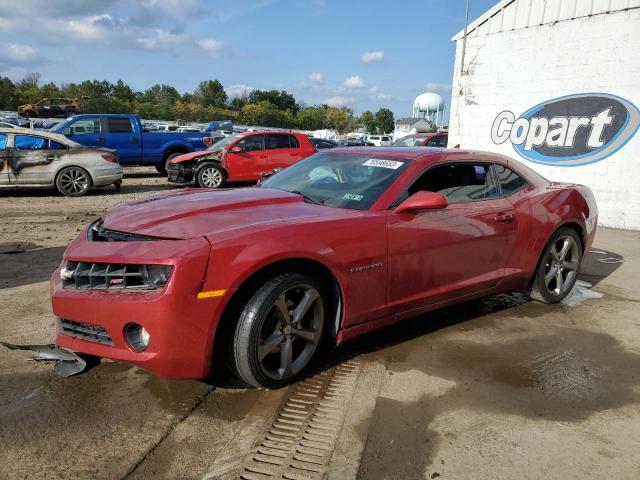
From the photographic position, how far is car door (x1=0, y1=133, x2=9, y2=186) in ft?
33.7

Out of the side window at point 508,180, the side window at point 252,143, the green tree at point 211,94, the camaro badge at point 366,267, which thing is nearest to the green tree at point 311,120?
the green tree at point 211,94

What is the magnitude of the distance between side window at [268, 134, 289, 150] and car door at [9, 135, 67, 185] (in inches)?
192

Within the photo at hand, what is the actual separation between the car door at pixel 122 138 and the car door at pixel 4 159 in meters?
3.77

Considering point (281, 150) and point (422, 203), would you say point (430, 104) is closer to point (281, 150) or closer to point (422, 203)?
point (281, 150)

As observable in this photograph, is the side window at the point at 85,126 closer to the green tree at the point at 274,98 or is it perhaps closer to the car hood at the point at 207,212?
the car hood at the point at 207,212

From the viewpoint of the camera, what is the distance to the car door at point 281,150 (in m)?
13.1

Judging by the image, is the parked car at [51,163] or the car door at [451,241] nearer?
the car door at [451,241]

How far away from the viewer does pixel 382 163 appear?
12.8 ft

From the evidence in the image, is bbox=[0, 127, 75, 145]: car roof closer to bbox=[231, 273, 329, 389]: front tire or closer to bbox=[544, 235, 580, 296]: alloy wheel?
bbox=[231, 273, 329, 389]: front tire

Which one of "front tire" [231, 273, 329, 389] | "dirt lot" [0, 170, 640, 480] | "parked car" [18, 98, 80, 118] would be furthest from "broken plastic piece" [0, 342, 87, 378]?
"parked car" [18, 98, 80, 118]

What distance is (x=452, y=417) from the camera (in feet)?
9.29

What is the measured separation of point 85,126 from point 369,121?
9642 cm

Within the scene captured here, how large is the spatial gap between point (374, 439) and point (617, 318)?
3.15 m

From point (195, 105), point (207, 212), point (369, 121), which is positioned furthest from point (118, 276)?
point (369, 121)
